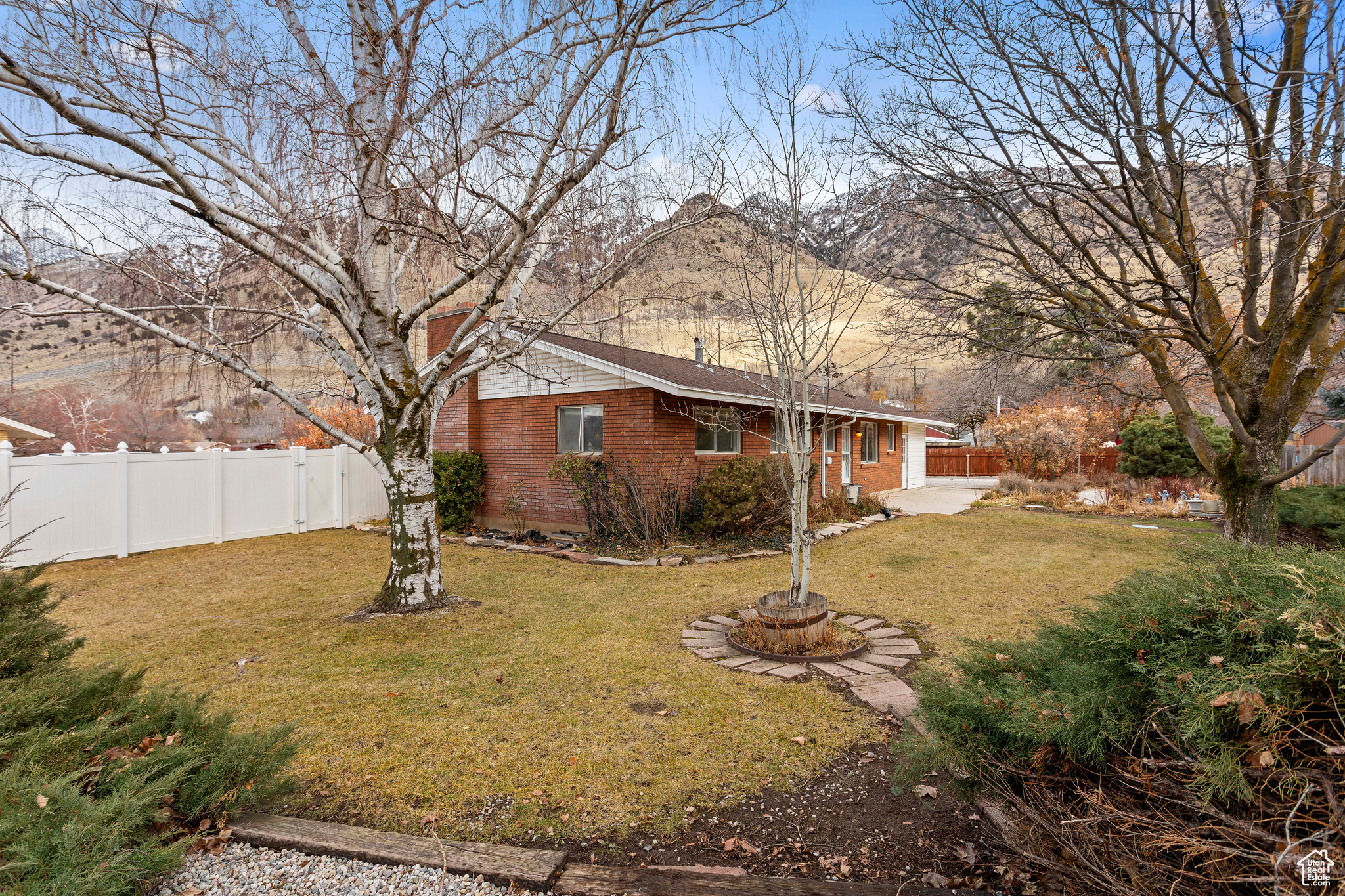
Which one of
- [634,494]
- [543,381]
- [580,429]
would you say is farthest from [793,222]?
[580,429]

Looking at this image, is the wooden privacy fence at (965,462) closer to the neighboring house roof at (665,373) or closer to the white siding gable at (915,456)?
the white siding gable at (915,456)

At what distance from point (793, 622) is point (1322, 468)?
45.3 feet

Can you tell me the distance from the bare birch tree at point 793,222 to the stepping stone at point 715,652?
2.22 ft

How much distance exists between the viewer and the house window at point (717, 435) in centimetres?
1148

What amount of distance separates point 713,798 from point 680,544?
7.44 metres

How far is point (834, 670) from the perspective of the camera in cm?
493

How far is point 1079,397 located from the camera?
84.4 ft

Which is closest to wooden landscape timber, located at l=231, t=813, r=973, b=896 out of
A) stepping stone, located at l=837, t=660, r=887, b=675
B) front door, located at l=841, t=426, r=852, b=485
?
stepping stone, located at l=837, t=660, r=887, b=675

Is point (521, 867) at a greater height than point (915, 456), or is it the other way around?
point (915, 456)

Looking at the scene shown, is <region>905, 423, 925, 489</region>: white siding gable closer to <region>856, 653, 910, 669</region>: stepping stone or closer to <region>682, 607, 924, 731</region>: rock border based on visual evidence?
<region>682, 607, 924, 731</region>: rock border

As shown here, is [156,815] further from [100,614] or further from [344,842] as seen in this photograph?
[100,614]

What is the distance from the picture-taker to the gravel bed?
2268mm

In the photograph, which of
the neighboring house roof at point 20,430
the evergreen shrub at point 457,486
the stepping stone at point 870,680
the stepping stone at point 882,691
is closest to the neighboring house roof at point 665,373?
the evergreen shrub at point 457,486

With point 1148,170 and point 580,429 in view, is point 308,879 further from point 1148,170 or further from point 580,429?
point 580,429
